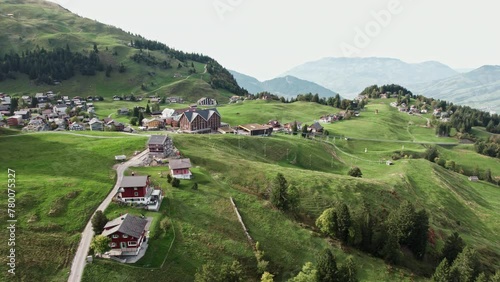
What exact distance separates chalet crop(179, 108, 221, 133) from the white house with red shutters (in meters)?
71.6

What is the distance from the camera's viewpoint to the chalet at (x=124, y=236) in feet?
178

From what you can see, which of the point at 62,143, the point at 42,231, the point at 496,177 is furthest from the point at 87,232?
the point at 496,177

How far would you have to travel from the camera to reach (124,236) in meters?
54.5

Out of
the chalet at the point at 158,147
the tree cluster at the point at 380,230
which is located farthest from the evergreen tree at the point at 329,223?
the chalet at the point at 158,147

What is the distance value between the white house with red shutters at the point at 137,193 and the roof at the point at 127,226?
24.2 feet

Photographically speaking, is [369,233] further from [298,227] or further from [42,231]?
[42,231]

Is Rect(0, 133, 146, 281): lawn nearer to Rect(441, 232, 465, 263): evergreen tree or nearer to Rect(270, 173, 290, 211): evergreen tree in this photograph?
Rect(270, 173, 290, 211): evergreen tree

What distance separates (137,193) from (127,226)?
40.2 ft

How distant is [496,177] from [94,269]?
7342 inches

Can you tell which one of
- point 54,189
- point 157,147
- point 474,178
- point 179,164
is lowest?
point 474,178

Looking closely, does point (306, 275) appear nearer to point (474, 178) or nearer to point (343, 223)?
point (343, 223)

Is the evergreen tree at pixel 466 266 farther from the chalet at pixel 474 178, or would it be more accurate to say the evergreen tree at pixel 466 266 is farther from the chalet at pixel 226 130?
the chalet at pixel 474 178

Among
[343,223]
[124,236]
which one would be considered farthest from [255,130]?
[124,236]

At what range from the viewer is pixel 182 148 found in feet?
325
